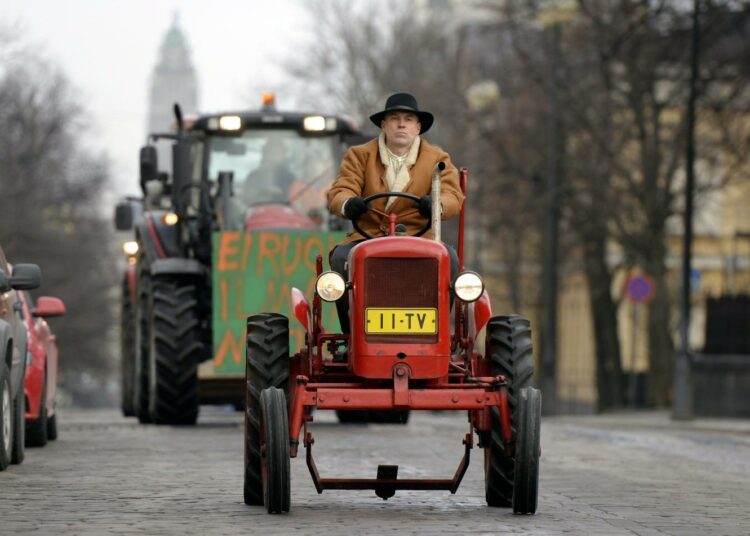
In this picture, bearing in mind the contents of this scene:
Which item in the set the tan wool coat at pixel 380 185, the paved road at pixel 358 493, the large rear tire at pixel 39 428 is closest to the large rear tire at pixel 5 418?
the paved road at pixel 358 493

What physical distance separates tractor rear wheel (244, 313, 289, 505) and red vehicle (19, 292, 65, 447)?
241 inches

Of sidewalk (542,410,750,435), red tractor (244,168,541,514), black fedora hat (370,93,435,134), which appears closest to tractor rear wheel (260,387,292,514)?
red tractor (244,168,541,514)

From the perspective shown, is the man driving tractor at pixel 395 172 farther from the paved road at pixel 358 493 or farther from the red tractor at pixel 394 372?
the paved road at pixel 358 493

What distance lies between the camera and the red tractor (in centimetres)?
1155

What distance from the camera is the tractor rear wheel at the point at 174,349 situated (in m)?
22.1

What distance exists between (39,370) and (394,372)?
7.26 m

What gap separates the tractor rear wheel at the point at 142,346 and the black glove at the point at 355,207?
1123cm

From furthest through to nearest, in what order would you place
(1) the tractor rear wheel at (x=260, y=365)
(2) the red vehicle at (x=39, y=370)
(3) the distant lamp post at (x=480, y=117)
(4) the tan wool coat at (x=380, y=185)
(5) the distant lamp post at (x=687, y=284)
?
(3) the distant lamp post at (x=480, y=117), (5) the distant lamp post at (x=687, y=284), (2) the red vehicle at (x=39, y=370), (4) the tan wool coat at (x=380, y=185), (1) the tractor rear wheel at (x=260, y=365)

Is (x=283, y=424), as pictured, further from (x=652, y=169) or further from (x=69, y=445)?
(x=652, y=169)

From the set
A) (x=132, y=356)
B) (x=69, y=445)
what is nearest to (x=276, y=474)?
(x=69, y=445)

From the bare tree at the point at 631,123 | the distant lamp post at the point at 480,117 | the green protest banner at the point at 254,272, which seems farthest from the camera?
the distant lamp post at the point at 480,117

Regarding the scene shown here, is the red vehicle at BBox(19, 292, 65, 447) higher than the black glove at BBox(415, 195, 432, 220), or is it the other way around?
the black glove at BBox(415, 195, 432, 220)

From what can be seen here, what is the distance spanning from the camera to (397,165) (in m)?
12.6

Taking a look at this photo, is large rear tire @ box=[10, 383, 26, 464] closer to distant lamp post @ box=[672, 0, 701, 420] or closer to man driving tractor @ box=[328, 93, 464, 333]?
man driving tractor @ box=[328, 93, 464, 333]
